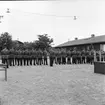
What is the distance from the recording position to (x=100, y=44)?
26078 mm

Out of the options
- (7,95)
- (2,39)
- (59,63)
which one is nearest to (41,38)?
(2,39)

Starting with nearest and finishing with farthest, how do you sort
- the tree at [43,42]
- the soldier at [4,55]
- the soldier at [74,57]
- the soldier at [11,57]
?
the soldier at [4,55]
the soldier at [11,57]
the soldier at [74,57]
the tree at [43,42]

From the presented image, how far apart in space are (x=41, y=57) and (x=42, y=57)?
95mm

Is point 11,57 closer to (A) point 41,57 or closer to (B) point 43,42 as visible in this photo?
(A) point 41,57

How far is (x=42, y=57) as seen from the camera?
14.7m

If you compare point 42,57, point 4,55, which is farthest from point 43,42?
point 4,55

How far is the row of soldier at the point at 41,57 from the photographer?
13575mm

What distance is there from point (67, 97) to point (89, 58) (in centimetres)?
1273

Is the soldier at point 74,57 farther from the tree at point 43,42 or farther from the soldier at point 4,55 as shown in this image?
the tree at point 43,42

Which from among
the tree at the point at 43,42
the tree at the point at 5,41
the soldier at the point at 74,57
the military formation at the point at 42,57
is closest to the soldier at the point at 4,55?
the military formation at the point at 42,57

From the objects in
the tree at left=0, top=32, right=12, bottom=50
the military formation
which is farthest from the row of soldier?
the tree at left=0, top=32, right=12, bottom=50

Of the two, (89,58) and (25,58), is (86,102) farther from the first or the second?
(89,58)

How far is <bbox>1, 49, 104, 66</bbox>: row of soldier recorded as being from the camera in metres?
13.6

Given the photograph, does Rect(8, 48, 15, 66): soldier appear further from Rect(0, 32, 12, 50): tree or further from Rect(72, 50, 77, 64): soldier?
Rect(0, 32, 12, 50): tree
